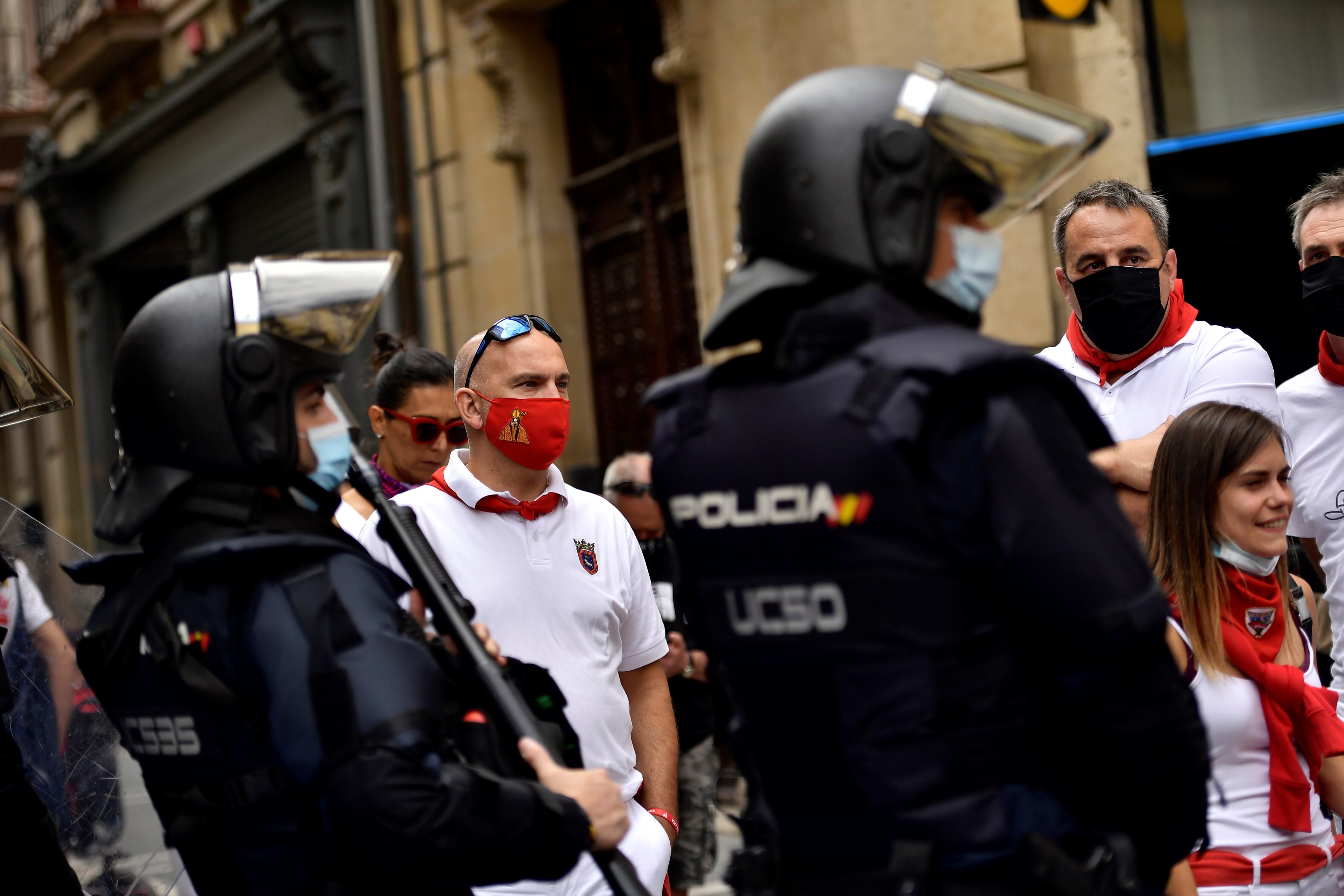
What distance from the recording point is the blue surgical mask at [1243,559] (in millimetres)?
3016

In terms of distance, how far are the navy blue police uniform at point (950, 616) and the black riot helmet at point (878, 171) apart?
9cm

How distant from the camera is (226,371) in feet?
8.12

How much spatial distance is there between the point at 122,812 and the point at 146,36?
13.6 meters

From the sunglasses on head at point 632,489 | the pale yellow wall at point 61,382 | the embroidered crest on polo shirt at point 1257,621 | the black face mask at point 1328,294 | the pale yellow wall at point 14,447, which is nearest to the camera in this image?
the embroidered crest on polo shirt at point 1257,621

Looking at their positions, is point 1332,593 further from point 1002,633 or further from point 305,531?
point 305,531

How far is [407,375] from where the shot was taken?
14.0 feet

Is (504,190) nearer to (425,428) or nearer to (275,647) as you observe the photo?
(425,428)

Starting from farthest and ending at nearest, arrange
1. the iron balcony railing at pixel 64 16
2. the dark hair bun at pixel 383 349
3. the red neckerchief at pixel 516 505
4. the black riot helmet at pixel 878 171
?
the iron balcony railing at pixel 64 16, the dark hair bun at pixel 383 349, the red neckerchief at pixel 516 505, the black riot helmet at pixel 878 171

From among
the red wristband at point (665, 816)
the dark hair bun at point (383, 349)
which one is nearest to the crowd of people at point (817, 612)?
the red wristband at point (665, 816)

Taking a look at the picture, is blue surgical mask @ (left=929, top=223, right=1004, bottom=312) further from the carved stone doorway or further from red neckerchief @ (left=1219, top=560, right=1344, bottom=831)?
the carved stone doorway

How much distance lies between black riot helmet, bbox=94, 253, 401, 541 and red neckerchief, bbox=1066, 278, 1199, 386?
6.45 ft

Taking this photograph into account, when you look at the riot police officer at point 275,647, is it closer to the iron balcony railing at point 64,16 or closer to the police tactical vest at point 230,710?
the police tactical vest at point 230,710

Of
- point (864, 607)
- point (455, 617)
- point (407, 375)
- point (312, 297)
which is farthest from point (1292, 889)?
point (407, 375)

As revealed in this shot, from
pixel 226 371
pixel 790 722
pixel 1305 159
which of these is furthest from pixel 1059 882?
pixel 1305 159
